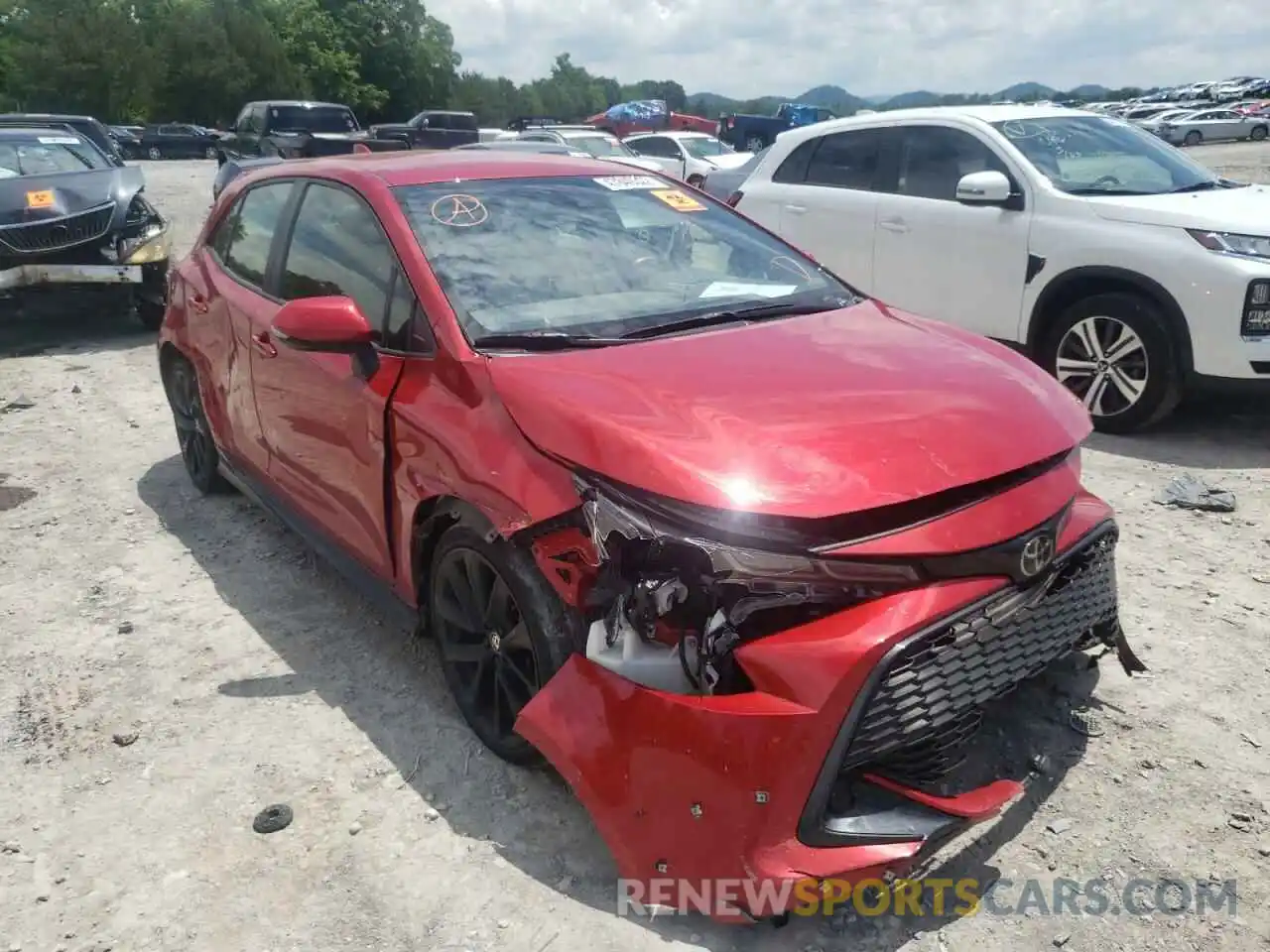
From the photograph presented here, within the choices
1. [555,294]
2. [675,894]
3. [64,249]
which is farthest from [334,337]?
[64,249]

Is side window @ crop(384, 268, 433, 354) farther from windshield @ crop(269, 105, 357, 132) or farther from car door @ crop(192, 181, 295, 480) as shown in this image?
windshield @ crop(269, 105, 357, 132)

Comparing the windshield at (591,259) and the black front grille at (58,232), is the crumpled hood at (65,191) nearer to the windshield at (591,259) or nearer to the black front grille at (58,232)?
the black front grille at (58,232)

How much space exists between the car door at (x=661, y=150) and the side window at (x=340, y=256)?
14.2 metres

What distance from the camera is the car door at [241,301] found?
416cm

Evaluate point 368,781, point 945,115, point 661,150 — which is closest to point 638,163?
point 661,150

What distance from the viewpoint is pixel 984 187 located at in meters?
5.99

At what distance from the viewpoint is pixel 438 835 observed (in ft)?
9.07

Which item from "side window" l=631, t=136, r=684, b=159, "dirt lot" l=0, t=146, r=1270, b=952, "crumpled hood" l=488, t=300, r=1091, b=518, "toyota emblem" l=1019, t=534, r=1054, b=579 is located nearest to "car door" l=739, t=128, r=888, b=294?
"dirt lot" l=0, t=146, r=1270, b=952

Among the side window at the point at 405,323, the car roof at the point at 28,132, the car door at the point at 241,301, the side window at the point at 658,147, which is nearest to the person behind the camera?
the side window at the point at 405,323

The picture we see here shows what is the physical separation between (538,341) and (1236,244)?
4.06 meters

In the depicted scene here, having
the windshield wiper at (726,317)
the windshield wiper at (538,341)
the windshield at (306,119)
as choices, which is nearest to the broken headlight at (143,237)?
the windshield wiper at (538,341)

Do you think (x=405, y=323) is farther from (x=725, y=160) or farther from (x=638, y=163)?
(x=725, y=160)

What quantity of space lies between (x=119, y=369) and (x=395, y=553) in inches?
230

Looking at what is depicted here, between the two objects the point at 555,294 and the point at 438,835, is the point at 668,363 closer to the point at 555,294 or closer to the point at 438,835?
Result: the point at 555,294
